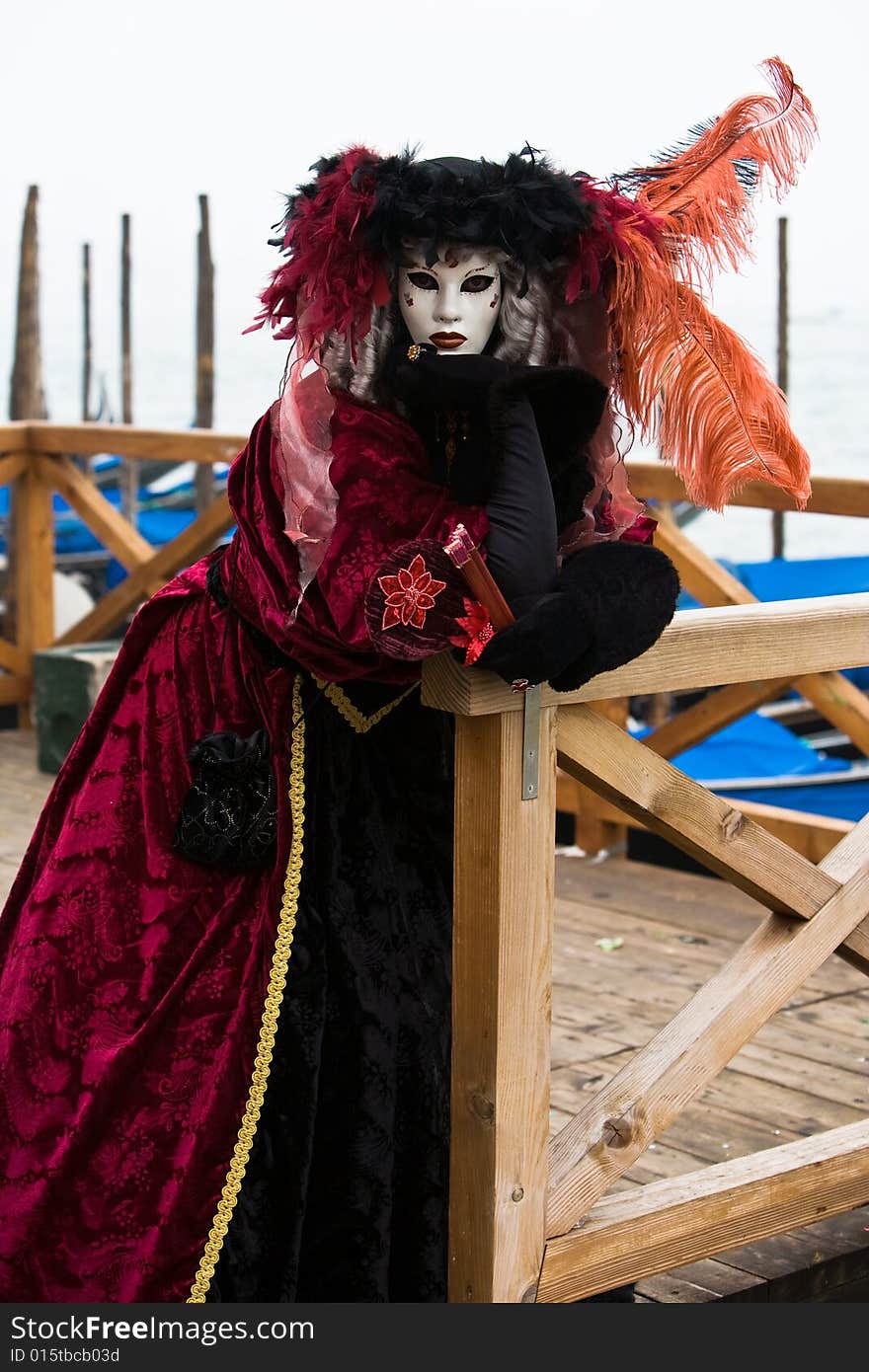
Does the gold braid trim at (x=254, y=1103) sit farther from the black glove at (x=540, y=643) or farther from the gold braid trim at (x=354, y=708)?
the black glove at (x=540, y=643)

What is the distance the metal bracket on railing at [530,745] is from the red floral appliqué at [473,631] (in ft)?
0.35

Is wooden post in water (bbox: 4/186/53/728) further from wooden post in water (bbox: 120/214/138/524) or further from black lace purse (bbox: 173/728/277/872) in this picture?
wooden post in water (bbox: 120/214/138/524)

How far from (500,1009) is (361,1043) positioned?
8.9 inches

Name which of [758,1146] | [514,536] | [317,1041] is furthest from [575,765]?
[758,1146]

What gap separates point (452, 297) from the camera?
1.79 m

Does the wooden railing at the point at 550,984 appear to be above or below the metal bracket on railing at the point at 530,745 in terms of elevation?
below

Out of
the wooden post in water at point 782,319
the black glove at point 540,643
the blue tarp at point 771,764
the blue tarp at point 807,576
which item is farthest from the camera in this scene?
the wooden post in water at point 782,319

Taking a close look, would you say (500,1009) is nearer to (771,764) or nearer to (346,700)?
(346,700)

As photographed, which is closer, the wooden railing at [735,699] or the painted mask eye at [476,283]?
the painted mask eye at [476,283]

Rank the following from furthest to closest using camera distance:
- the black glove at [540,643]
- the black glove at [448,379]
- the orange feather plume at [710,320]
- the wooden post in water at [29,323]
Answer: the wooden post in water at [29,323] < the orange feather plume at [710,320] < the black glove at [448,379] < the black glove at [540,643]

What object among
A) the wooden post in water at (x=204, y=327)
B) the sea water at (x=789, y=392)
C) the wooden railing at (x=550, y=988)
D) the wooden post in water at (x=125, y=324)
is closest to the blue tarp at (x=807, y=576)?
the wooden railing at (x=550, y=988)

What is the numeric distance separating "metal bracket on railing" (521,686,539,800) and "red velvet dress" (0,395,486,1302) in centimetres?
14

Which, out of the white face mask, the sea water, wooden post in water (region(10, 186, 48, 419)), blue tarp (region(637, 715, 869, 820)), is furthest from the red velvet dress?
the sea water

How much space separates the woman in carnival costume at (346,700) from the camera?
1.73 m
